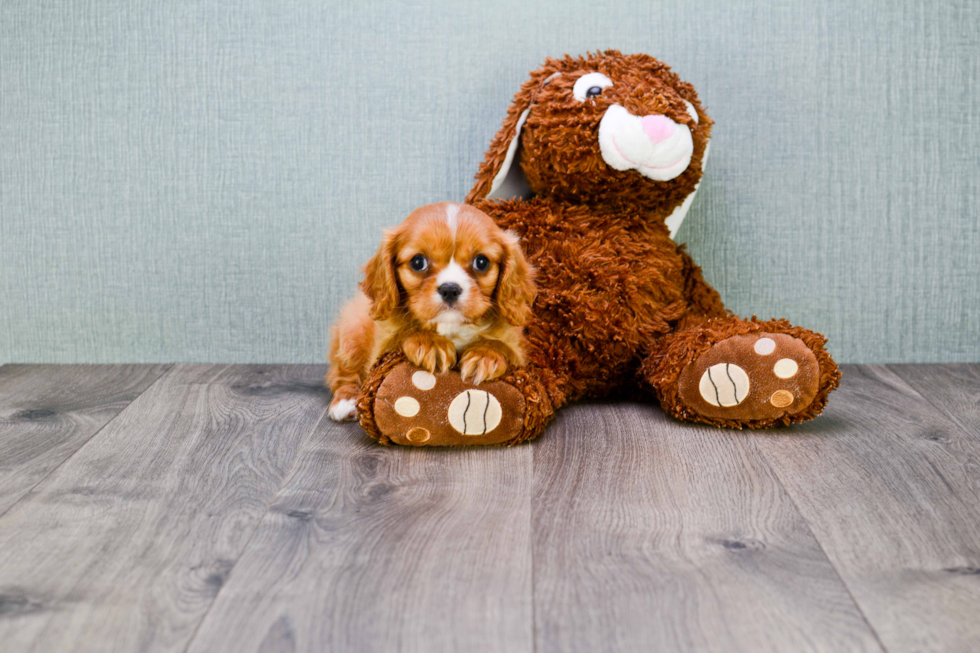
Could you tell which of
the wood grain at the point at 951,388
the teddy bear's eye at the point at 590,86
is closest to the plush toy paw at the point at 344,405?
the teddy bear's eye at the point at 590,86

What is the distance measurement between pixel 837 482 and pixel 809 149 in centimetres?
97

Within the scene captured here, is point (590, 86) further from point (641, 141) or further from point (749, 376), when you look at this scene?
point (749, 376)

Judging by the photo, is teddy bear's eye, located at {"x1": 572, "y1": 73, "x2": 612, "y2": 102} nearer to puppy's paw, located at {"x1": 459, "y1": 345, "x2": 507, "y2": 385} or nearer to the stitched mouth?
the stitched mouth

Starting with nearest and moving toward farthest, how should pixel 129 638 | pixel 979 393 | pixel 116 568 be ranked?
pixel 129 638 → pixel 116 568 → pixel 979 393

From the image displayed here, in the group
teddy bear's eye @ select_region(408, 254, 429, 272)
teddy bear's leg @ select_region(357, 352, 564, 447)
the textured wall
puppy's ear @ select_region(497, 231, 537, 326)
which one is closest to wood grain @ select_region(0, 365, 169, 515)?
the textured wall

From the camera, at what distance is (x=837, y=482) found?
4.09 feet

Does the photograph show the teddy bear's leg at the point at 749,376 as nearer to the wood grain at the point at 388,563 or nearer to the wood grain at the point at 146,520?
the wood grain at the point at 388,563

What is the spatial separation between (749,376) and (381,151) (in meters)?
0.99

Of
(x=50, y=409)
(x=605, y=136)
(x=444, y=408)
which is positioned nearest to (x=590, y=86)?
(x=605, y=136)

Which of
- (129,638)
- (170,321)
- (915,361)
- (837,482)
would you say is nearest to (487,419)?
(837,482)

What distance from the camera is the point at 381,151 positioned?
6.37 ft

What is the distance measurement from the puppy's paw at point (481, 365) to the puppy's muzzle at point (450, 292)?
0.11 metres

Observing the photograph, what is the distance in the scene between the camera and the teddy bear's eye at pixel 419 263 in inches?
53.0

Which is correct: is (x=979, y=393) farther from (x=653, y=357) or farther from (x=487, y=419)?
(x=487, y=419)
